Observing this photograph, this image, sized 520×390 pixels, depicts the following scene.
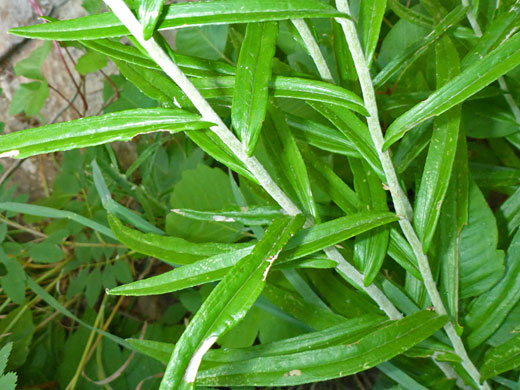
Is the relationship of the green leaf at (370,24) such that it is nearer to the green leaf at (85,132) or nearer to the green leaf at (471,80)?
the green leaf at (471,80)

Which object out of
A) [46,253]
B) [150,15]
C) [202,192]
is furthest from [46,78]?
[150,15]

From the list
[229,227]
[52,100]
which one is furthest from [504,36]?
[52,100]

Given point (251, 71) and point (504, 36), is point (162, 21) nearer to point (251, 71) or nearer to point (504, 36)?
point (251, 71)

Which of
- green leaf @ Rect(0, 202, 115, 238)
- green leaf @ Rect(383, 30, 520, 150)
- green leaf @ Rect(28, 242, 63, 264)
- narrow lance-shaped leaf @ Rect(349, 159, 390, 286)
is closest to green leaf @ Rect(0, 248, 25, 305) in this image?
green leaf @ Rect(28, 242, 63, 264)

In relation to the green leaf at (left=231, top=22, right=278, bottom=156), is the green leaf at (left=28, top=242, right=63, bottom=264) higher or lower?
lower

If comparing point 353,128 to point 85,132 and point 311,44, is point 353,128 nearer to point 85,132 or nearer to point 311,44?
point 311,44

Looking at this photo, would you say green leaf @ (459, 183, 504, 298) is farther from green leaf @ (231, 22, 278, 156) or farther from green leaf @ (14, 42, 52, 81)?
green leaf @ (14, 42, 52, 81)
